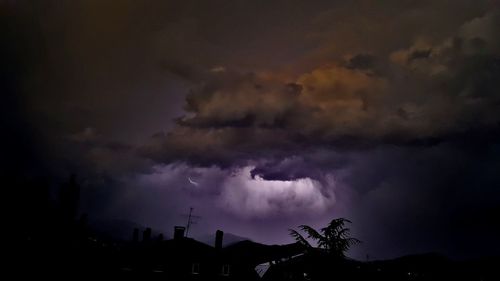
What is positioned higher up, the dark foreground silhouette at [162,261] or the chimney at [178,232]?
the chimney at [178,232]

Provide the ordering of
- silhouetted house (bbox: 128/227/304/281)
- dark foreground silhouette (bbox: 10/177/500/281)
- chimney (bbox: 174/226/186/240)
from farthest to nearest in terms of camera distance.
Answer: chimney (bbox: 174/226/186/240)
silhouetted house (bbox: 128/227/304/281)
dark foreground silhouette (bbox: 10/177/500/281)

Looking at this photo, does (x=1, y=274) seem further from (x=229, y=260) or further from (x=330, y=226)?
(x=330, y=226)

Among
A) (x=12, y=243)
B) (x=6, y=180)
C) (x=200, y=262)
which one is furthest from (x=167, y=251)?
(x=6, y=180)

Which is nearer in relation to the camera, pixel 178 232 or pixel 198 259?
pixel 198 259

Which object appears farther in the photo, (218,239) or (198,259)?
(218,239)

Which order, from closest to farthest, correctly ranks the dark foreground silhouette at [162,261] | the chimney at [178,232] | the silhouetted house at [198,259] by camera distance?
the dark foreground silhouette at [162,261] → the silhouetted house at [198,259] → the chimney at [178,232]

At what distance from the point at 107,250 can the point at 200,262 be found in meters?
11.2

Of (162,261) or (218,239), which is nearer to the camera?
(162,261)

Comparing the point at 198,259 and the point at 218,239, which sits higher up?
the point at 218,239

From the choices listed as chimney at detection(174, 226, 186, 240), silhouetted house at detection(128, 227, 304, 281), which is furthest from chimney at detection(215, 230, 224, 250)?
chimney at detection(174, 226, 186, 240)

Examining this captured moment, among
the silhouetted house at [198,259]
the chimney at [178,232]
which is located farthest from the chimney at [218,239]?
the chimney at [178,232]

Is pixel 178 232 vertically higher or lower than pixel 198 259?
higher

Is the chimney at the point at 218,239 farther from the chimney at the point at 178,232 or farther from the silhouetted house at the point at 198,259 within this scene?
the chimney at the point at 178,232

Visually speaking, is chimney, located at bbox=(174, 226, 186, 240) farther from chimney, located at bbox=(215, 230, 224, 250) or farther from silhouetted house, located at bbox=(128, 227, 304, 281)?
chimney, located at bbox=(215, 230, 224, 250)
